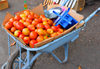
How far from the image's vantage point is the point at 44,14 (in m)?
2.03

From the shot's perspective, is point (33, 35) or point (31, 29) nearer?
point (33, 35)

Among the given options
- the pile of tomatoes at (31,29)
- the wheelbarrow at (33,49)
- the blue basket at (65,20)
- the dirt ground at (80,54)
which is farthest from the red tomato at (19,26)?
the dirt ground at (80,54)

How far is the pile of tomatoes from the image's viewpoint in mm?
1501

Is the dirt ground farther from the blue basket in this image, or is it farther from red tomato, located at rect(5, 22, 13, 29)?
red tomato, located at rect(5, 22, 13, 29)

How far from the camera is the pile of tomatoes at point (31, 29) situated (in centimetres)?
150

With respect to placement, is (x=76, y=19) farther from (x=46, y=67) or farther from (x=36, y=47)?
(x=46, y=67)

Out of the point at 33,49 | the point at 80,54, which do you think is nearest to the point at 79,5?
the point at 80,54

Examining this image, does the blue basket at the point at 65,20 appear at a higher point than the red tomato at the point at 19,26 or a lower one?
lower

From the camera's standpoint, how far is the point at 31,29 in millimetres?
1604

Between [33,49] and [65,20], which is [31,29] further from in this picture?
[65,20]

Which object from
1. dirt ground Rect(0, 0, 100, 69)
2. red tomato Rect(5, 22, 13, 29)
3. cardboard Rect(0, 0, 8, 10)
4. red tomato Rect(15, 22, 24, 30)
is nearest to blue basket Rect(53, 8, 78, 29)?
red tomato Rect(15, 22, 24, 30)

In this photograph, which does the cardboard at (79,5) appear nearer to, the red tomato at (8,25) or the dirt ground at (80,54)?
the dirt ground at (80,54)

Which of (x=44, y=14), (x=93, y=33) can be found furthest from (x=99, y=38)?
(x=44, y=14)

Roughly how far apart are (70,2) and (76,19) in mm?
2463
